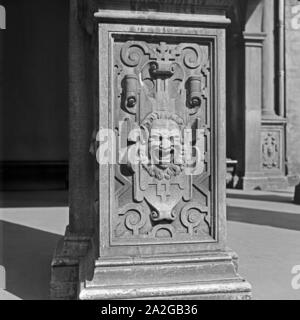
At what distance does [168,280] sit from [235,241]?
7.76 feet

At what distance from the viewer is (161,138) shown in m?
2.79

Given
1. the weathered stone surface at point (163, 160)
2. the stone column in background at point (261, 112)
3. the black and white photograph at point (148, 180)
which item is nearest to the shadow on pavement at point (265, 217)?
the black and white photograph at point (148, 180)

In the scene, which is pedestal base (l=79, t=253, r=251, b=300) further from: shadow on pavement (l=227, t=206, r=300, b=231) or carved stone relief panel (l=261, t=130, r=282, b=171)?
carved stone relief panel (l=261, t=130, r=282, b=171)

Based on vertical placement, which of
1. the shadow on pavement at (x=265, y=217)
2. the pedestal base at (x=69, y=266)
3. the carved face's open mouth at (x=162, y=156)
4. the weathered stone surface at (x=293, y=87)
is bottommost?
the shadow on pavement at (x=265, y=217)

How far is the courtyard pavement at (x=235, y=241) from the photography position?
11.3 feet

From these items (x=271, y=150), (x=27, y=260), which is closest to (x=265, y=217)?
(x=27, y=260)

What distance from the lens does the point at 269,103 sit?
11.4 meters

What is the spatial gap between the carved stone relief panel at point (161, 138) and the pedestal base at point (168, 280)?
13cm

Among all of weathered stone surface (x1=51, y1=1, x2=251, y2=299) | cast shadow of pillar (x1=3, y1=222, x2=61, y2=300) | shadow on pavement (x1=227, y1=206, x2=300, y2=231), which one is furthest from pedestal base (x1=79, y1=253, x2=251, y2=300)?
shadow on pavement (x1=227, y1=206, x2=300, y2=231)

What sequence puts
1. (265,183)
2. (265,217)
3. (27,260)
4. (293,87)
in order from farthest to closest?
1. (293,87)
2. (265,183)
3. (265,217)
4. (27,260)

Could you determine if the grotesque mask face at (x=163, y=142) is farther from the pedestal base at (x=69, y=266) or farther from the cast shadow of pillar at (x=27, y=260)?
the cast shadow of pillar at (x=27, y=260)

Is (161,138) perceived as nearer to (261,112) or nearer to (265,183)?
(265,183)

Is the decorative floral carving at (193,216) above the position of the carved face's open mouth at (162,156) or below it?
below

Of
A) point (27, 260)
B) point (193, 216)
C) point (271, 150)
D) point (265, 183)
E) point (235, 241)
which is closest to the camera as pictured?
point (193, 216)
